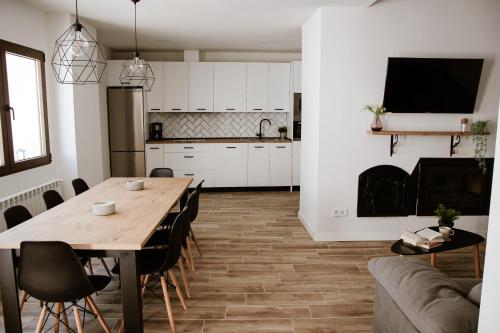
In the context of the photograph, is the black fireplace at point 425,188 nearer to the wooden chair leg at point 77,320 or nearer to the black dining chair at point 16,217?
the wooden chair leg at point 77,320

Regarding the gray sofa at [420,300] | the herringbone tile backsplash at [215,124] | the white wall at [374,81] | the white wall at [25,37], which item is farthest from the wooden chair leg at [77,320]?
the herringbone tile backsplash at [215,124]

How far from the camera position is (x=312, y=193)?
15.7 ft

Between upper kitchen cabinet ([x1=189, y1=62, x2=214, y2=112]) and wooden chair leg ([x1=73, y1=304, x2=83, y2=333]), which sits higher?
upper kitchen cabinet ([x1=189, y1=62, x2=214, y2=112])

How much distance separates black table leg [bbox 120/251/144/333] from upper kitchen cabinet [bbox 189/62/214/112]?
516 centimetres

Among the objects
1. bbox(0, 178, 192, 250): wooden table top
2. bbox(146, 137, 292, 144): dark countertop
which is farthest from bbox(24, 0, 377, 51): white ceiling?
bbox(0, 178, 192, 250): wooden table top

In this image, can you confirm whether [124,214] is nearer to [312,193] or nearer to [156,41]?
[312,193]

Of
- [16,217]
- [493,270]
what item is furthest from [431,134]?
[16,217]

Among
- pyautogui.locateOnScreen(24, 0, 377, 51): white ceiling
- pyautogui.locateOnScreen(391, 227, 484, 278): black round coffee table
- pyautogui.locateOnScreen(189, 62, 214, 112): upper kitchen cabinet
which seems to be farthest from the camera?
pyautogui.locateOnScreen(189, 62, 214, 112): upper kitchen cabinet

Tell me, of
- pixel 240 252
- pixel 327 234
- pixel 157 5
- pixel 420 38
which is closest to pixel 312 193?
pixel 327 234

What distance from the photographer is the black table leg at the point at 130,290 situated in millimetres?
2316

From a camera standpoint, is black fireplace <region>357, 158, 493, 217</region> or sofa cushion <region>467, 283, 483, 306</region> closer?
sofa cushion <region>467, 283, 483, 306</region>

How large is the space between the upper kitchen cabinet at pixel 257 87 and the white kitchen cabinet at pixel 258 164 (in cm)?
72

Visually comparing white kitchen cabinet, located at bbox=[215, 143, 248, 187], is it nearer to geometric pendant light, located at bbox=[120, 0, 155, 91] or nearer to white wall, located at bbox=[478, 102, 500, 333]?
geometric pendant light, located at bbox=[120, 0, 155, 91]

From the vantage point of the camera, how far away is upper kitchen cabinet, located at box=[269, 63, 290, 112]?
7160 mm
